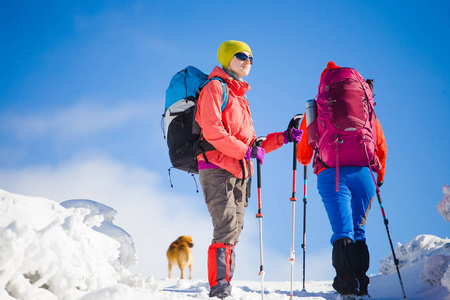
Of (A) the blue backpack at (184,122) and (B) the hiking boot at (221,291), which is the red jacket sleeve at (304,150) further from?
(B) the hiking boot at (221,291)

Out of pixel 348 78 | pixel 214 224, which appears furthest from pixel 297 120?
pixel 214 224

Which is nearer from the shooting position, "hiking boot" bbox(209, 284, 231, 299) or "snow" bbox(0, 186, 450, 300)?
"snow" bbox(0, 186, 450, 300)

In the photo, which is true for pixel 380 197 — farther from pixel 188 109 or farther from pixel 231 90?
pixel 188 109

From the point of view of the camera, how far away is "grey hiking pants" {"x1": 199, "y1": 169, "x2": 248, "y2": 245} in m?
5.29

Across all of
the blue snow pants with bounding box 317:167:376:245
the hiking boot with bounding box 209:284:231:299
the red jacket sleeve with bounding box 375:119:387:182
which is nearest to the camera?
the hiking boot with bounding box 209:284:231:299

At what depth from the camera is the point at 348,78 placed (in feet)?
19.2

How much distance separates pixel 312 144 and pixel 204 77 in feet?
6.03

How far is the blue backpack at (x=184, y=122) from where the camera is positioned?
5.83 metres

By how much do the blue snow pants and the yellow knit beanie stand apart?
6.41ft

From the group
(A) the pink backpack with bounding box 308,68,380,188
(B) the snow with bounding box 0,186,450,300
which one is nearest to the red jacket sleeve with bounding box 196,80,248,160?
(A) the pink backpack with bounding box 308,68,380,188

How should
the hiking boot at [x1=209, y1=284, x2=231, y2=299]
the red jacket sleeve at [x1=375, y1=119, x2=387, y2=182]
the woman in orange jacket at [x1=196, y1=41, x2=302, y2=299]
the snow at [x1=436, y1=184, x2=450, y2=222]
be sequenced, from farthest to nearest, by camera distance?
the snow at [x1=436, y1=184, x2=450, y2=222]
the red jacket sleeve at [x1=375, y1=119, x2=387, y2=182]
the woman in orange jacket at [x1=196, y1=41, x2=302, y2=299]
the hiking boot at [x1=209, y1=284, x2=231, y2=299]

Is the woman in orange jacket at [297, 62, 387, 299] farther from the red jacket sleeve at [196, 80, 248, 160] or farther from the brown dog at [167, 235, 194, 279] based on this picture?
the brown dog at [167, 235, 194, 279]

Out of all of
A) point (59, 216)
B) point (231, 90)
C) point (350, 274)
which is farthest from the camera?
point (231, 90)

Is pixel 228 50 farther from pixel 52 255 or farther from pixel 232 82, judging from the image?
pixel 52 255
